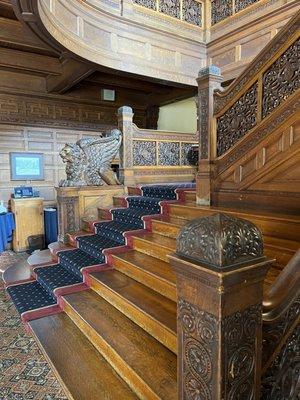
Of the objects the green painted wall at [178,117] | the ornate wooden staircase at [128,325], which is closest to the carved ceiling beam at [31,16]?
the ornate wooden staircase at [128,325]

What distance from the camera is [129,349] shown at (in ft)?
5.89

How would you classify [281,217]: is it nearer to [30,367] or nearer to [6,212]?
[30,367]

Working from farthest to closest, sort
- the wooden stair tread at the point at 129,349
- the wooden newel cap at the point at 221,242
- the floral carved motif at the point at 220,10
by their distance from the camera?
the floral carved motif at the point at 220,10 → the wooden stair tread at the point at 129,349 → the wooden newel cap at the point at 221,242

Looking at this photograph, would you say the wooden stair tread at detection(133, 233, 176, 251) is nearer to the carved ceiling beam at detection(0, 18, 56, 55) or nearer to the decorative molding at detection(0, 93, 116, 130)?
the carved ceiling beam at detection(0, 18, 56, 55)

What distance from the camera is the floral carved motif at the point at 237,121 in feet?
8.42

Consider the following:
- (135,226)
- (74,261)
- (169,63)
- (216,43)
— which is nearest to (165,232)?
(135,226)

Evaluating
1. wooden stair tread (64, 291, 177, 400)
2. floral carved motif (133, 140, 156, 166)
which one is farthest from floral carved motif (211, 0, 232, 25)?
wooden stair tread (64, 291, 177, 400)

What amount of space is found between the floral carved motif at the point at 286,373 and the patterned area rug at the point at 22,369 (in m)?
1.26

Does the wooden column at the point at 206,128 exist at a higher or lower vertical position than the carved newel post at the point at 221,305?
higher

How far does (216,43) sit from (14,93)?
4111mm

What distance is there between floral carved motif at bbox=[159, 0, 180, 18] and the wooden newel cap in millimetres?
5448

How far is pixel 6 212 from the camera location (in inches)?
212

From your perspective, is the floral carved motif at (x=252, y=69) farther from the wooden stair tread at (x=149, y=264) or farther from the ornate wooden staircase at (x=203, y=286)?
the wooden stair tread at (x=149, y=264)

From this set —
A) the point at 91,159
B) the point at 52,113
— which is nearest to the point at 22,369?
the point at 91,159
